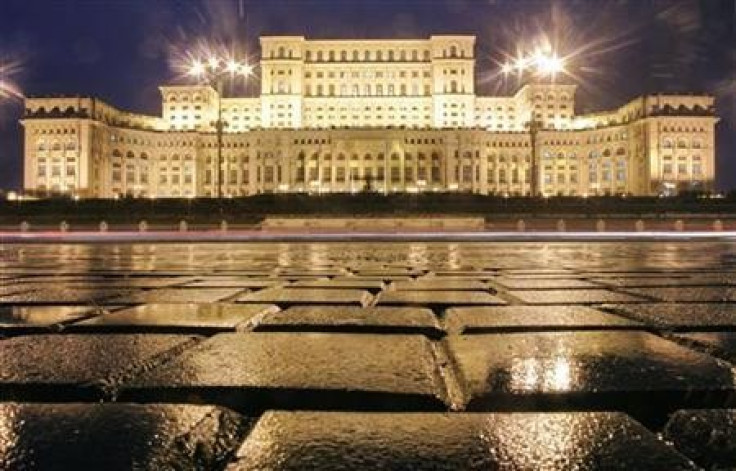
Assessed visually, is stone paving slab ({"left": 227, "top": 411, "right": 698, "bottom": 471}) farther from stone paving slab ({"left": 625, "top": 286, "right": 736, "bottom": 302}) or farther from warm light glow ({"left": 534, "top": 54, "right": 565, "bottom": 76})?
warm light glow ({"left": 534, "top": 54, "right": 565, "bottom": 76})

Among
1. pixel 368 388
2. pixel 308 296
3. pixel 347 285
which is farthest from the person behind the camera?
pixel 347 285

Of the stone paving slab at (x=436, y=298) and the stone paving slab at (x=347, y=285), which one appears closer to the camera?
the stone paving slab at (x=436, y=298)

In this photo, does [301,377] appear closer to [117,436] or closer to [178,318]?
[117,436]

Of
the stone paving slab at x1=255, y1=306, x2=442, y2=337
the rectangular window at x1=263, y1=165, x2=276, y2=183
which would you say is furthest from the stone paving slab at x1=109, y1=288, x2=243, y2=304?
the rectangular window at x1=263, y1=165, x2=276, y2=183

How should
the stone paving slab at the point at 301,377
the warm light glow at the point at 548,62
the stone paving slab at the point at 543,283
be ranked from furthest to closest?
the warm light glow at the point at 548,62, the stone paving slab at the point at 543,283, the stone paving slab at the point at 301,377

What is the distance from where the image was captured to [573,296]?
13.8 feet

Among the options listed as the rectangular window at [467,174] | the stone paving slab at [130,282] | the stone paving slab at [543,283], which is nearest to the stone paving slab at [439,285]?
the stone paving slab at [543,283]

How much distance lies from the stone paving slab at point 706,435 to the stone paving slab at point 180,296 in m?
2.88

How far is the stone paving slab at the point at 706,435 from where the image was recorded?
1257 mm

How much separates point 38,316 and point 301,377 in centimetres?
203

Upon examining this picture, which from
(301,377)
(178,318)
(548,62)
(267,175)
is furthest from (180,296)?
(267,175)

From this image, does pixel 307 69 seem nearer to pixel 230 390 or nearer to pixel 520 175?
pixel 520 175

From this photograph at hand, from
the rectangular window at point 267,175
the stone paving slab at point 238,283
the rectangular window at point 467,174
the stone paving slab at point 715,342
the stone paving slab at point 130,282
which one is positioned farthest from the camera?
the rectangular window at point 267,175

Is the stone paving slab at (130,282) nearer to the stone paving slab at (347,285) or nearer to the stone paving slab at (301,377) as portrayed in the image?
the stone paving slab at (347,285)
